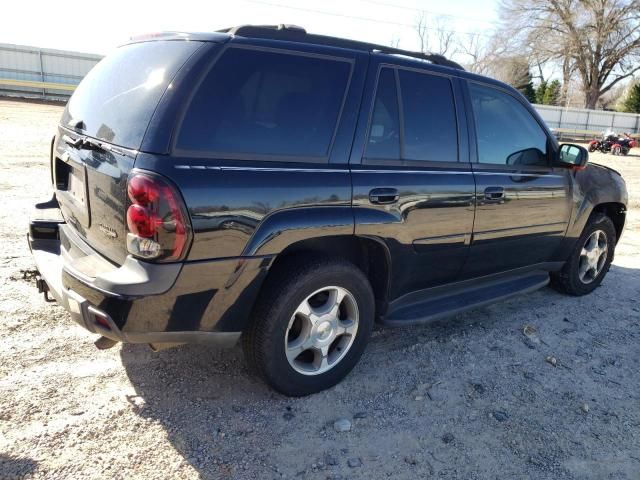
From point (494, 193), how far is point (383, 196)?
3.61ft

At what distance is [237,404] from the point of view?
9.56 feet

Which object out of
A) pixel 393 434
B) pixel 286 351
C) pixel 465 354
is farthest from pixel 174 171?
pixel 465 354

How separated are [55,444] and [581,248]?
14.7 feet

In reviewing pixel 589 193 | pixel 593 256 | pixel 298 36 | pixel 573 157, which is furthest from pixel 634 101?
pixel 298 36

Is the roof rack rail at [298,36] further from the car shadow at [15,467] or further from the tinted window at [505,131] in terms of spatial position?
the car shadow at [15,467]

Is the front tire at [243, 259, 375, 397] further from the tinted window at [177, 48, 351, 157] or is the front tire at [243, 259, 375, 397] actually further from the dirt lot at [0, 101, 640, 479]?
the tinted window at [177, 48, 351, 157]

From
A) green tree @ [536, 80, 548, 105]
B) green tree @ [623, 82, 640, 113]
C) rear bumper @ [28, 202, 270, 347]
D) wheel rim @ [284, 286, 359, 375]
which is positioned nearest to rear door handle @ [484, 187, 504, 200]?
wheel rim @ [284, 286, 359, 375]

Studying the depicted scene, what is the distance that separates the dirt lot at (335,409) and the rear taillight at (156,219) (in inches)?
39.1

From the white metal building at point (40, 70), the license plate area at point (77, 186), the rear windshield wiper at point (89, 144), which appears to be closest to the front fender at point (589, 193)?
the rear windshield wiper at point (89, 144)

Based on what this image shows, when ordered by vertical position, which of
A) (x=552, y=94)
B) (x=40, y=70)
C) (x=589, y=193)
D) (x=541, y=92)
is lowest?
(x=589, y=193)

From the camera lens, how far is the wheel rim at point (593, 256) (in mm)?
4883

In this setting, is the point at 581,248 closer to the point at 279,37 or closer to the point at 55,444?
the point at 279,37

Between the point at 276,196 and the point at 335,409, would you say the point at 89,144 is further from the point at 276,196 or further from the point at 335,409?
the point at 335,409

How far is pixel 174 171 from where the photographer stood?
2.29m
